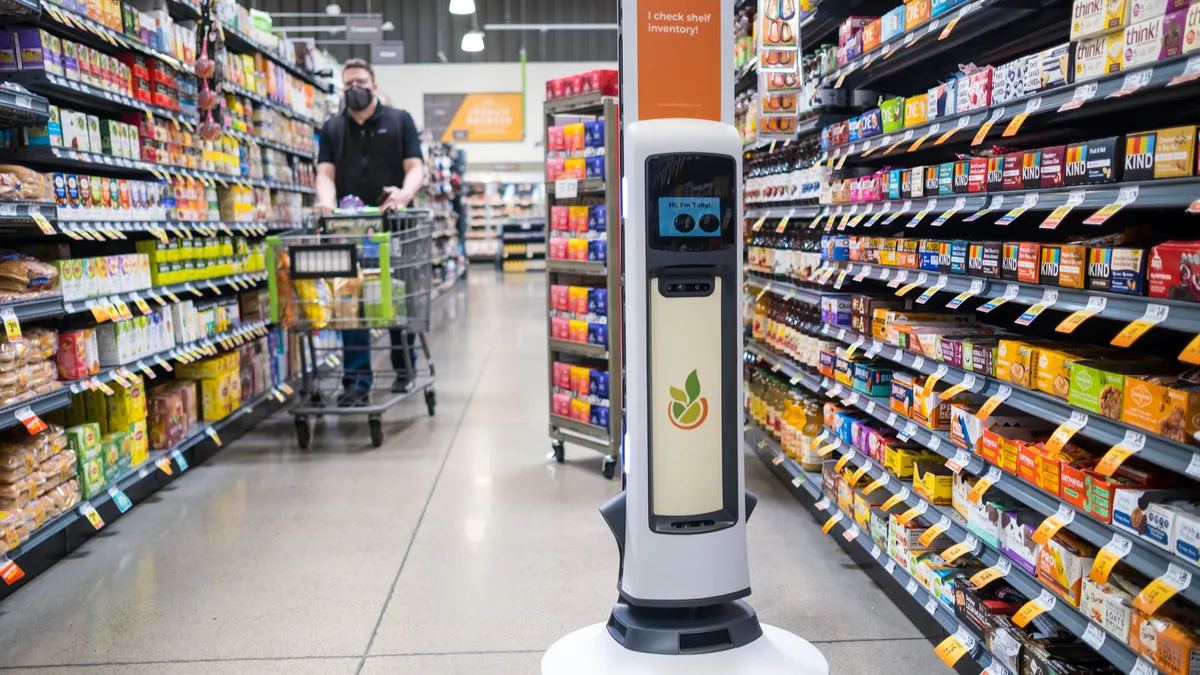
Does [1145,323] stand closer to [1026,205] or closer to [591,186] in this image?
[1026,205]

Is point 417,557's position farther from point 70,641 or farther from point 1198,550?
point 1198,550

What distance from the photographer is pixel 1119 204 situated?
198 cm

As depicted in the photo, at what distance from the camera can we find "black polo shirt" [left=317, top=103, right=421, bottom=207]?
6172mm

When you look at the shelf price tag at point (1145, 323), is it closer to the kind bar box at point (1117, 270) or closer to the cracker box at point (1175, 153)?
the kind bar box at point (1117, 270)

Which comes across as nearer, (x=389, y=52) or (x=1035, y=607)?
(x=1035, y=607)

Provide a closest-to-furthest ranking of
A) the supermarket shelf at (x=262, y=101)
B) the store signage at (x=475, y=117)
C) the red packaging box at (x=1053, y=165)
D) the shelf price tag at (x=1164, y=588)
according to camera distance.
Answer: the shelf price tag at (x=1164, y=588) → the red packaging box at (x=1053, y=165) → the supermarket shelf at (x=262, y=101) → the store signage at (x=475, y=117)

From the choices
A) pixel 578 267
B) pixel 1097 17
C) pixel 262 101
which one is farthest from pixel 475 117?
pixel 1097 17

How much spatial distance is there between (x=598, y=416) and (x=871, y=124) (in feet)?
6.98

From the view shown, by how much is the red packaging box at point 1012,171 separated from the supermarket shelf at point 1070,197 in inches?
0.7

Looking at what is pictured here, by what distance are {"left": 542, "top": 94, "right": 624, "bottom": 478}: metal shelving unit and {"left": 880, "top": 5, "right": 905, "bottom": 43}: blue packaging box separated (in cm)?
140

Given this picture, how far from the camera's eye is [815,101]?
3.88 m

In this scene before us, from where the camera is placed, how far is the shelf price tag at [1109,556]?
196cm

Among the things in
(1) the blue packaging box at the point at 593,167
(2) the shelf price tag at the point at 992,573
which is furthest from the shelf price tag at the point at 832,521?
(1) the blue packaging box at the point at 593,167

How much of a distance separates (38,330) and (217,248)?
191cm
